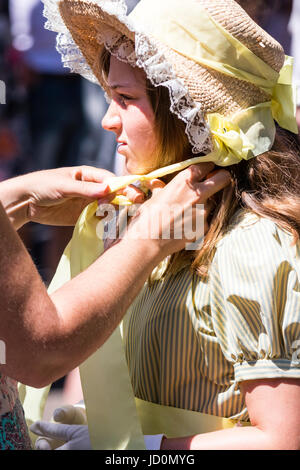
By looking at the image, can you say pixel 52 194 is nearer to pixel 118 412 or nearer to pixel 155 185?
pixel 155 185

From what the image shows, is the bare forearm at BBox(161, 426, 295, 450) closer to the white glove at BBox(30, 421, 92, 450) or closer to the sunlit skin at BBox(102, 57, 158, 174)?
the white glove at BBox(30, 421, 92, 450)

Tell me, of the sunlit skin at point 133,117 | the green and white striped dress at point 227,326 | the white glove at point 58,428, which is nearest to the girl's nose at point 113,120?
the sunlit skin at point 133,117

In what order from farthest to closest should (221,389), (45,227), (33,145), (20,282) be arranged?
(33,145) → (45,227) → (221,389) → (20,282)

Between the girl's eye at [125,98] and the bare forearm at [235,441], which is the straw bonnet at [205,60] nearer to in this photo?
the girl's eye at [125,98]

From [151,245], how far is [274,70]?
0.66 meters

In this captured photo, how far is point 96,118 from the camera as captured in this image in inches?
242

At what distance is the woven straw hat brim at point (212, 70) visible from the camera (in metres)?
1.72

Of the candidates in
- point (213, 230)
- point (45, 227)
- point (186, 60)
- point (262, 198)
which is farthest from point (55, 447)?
point (45, 227)

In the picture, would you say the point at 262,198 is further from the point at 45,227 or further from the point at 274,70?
the point at 45,227

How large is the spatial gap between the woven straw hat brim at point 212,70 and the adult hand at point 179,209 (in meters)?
0.18

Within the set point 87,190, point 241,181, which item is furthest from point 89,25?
point 241,181

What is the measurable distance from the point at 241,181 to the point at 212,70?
33 centimetres

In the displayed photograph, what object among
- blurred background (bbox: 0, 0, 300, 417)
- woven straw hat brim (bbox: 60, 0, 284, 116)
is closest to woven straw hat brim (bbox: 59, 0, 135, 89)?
woven straw hat brim (bbox: 60, 0, 284, 116)

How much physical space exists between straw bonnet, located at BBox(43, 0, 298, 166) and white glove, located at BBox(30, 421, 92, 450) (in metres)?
0.80
